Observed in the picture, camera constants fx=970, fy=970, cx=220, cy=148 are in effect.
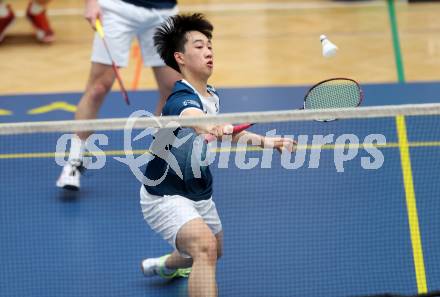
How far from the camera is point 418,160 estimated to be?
694 cm

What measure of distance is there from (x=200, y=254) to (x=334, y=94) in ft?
4.05

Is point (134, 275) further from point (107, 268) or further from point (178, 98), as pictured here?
point (178, 98)

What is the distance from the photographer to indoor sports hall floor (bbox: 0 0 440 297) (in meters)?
5.67

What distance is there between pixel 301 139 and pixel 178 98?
2.31 m

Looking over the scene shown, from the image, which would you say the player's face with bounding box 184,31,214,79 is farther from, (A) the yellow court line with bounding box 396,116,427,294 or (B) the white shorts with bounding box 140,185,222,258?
(A) the yellow court line with bounding box 396,116,427,294

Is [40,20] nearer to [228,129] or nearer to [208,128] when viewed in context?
[208,128]

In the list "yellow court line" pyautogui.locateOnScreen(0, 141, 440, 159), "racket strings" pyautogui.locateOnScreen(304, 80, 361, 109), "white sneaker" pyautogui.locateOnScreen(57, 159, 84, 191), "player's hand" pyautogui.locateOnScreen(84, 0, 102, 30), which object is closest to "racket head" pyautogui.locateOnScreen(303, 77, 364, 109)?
"racket strings" pyautogui.locateOnScreen(304, 80, 361, 109)

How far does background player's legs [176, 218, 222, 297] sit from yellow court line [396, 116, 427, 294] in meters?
1.34

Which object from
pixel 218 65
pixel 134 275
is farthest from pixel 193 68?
pixel 218 65

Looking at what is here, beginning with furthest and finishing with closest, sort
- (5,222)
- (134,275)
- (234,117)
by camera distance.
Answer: (5,222)
(134,275)
(234,117)

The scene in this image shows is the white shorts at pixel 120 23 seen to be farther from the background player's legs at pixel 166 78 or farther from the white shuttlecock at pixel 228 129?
the white shuttlecock at pixel 228 129

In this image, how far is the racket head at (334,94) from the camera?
17.3 ft

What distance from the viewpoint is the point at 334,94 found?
5344 mm

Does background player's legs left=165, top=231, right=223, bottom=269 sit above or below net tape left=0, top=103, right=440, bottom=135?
below
